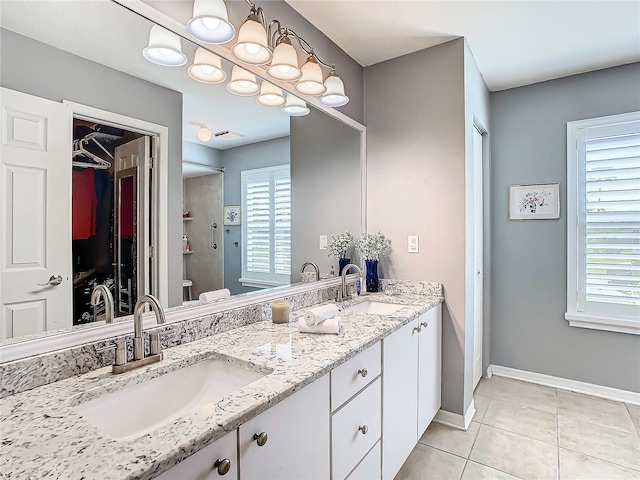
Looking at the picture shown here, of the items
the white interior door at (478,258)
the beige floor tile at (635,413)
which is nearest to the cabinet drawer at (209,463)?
the white interior door at (478,258)

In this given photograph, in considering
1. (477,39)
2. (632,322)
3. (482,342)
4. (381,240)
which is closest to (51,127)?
(381,240)

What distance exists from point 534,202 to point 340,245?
177cm

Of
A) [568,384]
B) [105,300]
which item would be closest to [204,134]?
[105,300]

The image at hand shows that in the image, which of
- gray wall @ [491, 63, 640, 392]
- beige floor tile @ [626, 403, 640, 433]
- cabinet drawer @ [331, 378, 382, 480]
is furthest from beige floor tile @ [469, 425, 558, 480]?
gray wall @ [491, 63, 640, 392]

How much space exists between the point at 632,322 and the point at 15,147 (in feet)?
11.8

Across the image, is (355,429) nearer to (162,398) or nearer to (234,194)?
(162,398)

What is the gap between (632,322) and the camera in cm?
251

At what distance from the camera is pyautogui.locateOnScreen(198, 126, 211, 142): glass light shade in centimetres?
149

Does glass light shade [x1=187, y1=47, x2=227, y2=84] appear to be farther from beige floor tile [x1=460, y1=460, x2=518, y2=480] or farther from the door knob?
beige floor tile [x1=460, y1=460, x2=518, y2=480]

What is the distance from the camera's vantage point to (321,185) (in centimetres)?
231

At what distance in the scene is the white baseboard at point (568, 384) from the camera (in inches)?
101

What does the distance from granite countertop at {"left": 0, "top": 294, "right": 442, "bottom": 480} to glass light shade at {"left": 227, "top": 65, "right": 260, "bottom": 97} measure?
1.14 m

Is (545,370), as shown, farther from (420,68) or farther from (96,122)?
(96,122)

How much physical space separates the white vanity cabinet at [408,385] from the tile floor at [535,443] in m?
0.18
